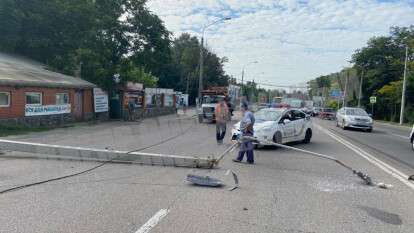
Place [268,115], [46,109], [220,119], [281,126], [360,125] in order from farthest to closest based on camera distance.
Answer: [360,125]
[46,109]
[220,119]
[268,115]
[281,126]

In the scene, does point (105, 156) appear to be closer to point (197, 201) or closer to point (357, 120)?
point (197, 201)

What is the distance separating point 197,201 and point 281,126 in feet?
29.0

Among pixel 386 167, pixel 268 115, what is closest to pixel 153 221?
pixel 386 167

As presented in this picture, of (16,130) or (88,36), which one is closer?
(16,130)

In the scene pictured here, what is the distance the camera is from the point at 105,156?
1088 cm

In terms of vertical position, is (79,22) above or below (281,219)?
above

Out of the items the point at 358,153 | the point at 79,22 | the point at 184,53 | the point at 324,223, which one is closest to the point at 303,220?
the point at 324,223

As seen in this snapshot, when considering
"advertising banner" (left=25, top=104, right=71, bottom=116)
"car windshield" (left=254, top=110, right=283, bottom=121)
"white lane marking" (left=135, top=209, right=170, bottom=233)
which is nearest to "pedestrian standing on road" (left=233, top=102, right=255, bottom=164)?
"car windshield" (left=254, top=110, right=283, bottom=121)

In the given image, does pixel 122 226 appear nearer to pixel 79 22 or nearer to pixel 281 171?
pixel 281 171

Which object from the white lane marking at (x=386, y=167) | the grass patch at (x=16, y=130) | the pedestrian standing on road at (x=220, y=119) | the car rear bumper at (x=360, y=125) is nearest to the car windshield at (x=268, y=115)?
the pedestrian standing on road at (x=220, y=119)

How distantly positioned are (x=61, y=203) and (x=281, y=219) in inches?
135

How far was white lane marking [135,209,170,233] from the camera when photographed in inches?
210

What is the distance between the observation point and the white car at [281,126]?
14461 mm

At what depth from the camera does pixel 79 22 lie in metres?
32.9
